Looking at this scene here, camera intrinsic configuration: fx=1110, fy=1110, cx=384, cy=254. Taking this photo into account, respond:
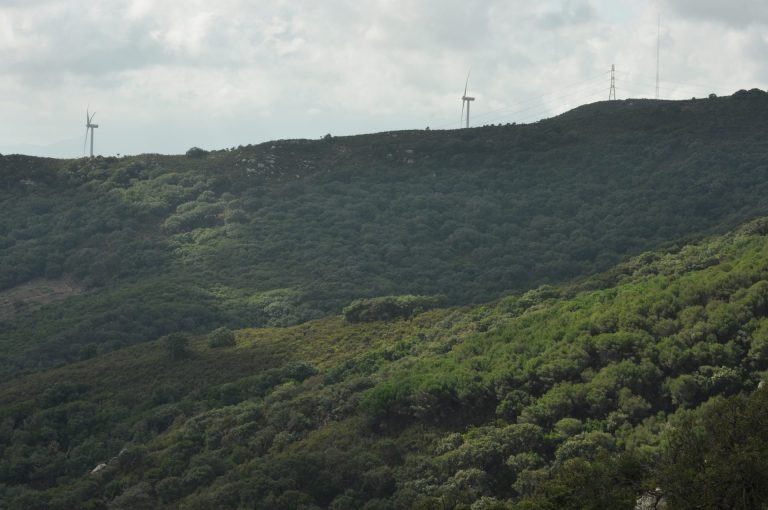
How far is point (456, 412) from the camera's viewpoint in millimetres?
46875

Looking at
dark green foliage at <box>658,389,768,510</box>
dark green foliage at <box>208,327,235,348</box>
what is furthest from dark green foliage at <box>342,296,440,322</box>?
dark green foliage at <box>658,389,768,510</box>

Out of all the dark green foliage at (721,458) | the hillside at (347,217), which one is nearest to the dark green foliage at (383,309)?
the hillside at (347,217)

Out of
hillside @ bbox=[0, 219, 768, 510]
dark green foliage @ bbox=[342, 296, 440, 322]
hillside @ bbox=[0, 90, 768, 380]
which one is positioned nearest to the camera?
hillside @ bbox=[0, 219, 768, 510]

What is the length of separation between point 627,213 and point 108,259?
40779 millimetres

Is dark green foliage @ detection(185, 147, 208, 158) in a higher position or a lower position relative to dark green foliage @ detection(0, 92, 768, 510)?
higher

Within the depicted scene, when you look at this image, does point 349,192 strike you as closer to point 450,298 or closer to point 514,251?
point 514,251

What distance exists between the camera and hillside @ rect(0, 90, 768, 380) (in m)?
76.3

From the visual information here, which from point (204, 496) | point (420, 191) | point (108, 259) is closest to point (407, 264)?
point (420, 191)

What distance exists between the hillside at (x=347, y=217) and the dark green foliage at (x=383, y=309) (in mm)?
6523

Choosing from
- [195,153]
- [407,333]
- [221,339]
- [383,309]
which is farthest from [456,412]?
[195,153]

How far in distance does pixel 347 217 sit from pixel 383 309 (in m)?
28.5

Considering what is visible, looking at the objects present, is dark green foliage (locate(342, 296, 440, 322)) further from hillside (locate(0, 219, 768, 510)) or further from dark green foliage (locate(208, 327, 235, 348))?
dark green foliage (locate(208, 327, 235, 348))

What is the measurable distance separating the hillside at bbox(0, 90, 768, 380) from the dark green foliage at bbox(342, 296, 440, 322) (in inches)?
257

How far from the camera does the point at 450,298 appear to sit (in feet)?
245
